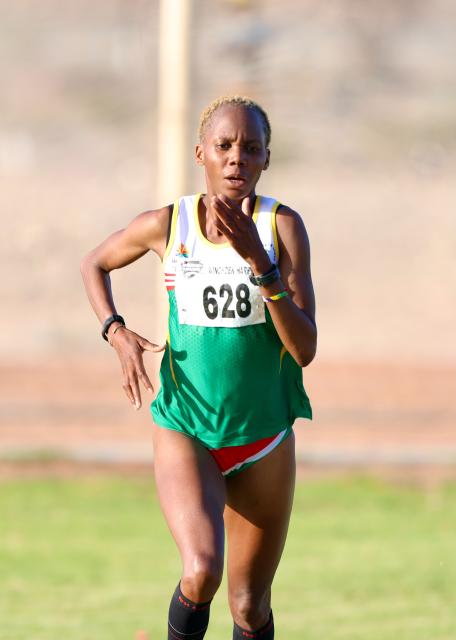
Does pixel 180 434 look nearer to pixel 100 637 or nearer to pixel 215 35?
pixel 100 637

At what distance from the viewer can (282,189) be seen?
36906mm

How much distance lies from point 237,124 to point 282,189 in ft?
103

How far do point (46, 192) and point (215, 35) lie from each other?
32.1ft

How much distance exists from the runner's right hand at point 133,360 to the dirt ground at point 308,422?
29.0 feet

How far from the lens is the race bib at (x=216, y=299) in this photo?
5.55m

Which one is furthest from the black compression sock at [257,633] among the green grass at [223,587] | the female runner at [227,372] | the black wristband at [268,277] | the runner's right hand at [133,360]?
the green grass at [223,587]

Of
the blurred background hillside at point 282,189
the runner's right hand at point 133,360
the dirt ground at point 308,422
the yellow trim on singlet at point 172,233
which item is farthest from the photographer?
the blurred background hillside at point 282,189

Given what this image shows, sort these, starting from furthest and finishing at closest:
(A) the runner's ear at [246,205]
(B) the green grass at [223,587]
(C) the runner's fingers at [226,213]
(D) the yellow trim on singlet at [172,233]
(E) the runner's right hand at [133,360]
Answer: (B) the green grass at [223,587]
(D) the yellow trim on singlet at [172,233]
(E) the runner's right hand at [133,360]
(A) the runner's ear at [246,205]
(C) the runner's fingers at [226,213]

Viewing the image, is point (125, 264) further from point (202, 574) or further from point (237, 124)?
point (202, 574)

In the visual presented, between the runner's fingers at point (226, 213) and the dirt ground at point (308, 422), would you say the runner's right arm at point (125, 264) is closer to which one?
the runner's fingers at point (226, 213)

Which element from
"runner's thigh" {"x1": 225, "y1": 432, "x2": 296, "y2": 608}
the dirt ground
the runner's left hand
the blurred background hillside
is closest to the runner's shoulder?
the runner's left hand

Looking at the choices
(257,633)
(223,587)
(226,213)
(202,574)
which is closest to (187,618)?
(202,574)

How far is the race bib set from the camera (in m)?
5.55

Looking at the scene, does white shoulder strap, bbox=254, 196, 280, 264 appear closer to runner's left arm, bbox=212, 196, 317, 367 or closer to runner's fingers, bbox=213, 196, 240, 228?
runner's left arm, bbox=212, 196, 317, 367
